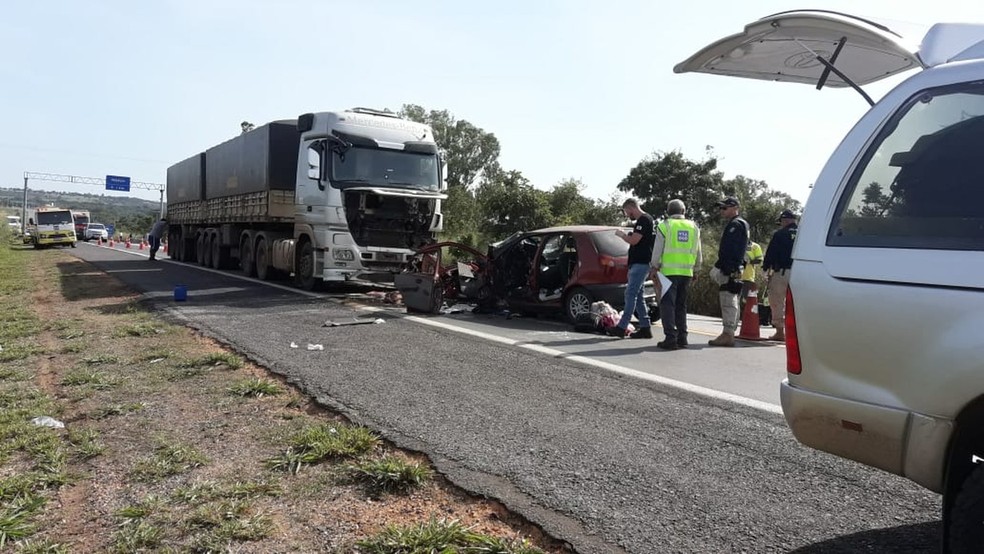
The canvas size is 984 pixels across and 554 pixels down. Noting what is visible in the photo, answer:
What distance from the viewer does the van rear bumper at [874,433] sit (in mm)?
2326

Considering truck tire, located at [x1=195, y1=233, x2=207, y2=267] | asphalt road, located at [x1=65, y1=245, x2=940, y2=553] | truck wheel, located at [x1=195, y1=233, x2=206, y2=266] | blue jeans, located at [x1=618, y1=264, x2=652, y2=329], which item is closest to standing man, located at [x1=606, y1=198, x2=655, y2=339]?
blue jeans, located at [x1=618, y1=264, x2=652, y2=329]

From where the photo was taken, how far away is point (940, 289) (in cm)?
227

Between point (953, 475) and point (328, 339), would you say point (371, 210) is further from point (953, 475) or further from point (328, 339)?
point (953, 475)

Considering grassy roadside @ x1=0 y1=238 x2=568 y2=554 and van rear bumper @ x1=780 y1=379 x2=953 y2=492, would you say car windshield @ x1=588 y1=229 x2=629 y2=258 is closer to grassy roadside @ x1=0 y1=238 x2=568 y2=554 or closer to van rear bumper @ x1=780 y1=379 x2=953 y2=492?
grassy roadside @ x1=0 y1=238 x2=568 y2=554

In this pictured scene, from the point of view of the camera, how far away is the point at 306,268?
14.4 meters

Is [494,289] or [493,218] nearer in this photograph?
[494,289]

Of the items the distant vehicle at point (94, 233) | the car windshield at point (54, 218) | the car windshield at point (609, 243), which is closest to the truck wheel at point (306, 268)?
the car windshield at point (609, 243)

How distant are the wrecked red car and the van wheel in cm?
750

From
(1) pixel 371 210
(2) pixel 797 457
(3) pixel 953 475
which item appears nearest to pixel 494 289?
(1) pixel 371 210

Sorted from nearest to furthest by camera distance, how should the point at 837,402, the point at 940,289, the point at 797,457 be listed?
1. the point at 940,289
2. the point at 837,402
3. the point at 797,457

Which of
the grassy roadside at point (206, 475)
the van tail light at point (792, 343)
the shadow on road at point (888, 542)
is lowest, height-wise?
the grassy roadside at point (206, 475)

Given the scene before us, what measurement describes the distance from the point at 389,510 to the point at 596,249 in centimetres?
700

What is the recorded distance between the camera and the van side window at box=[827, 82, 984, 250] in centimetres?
237

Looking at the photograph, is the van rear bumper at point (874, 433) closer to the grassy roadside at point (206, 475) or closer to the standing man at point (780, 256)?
the grassy roadside at point (206, 475)
